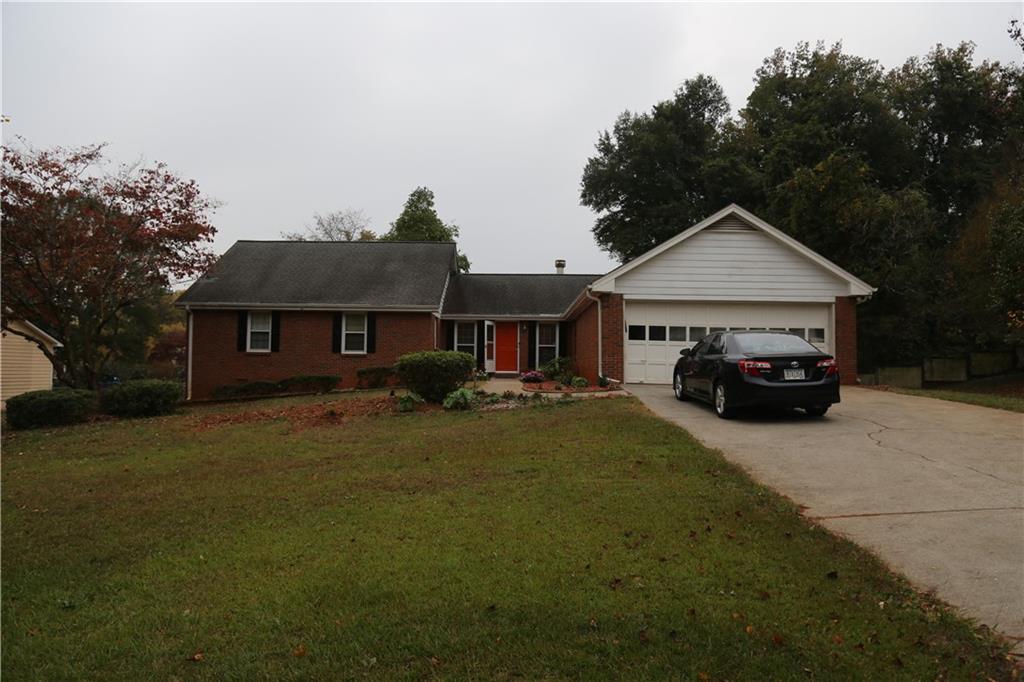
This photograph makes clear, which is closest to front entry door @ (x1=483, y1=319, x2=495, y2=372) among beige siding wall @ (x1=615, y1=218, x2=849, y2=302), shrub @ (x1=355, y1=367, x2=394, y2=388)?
shrub @ (x1=355, y1=367, x2=394, y2=388)

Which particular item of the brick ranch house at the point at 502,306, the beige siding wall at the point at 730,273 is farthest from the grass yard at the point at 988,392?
the beige siding wall at the point at 730,273

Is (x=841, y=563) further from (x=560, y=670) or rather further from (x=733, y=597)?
(x=560, y=670)

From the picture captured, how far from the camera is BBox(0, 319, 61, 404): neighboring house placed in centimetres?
2166

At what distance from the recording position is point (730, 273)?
1662cm

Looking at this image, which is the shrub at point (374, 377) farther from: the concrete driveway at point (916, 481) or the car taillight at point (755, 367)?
the car taillight at point (755, 367)

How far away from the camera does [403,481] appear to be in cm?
652

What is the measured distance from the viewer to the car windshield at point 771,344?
9.73 meters

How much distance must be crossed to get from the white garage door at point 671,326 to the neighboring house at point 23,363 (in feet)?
64.9

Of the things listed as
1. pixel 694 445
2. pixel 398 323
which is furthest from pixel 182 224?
pixel 694 445

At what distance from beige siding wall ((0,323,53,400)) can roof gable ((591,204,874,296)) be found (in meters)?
21.8

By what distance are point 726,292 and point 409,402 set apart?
30.9 feet

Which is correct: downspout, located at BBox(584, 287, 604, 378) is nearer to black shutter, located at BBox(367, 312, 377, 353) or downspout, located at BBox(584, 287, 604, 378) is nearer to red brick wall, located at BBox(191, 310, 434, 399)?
red brick wall, located at BBox(191, 310, 434, 399)

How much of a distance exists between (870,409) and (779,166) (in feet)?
64.9

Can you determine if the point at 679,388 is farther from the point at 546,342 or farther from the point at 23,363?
the point at 23,363
